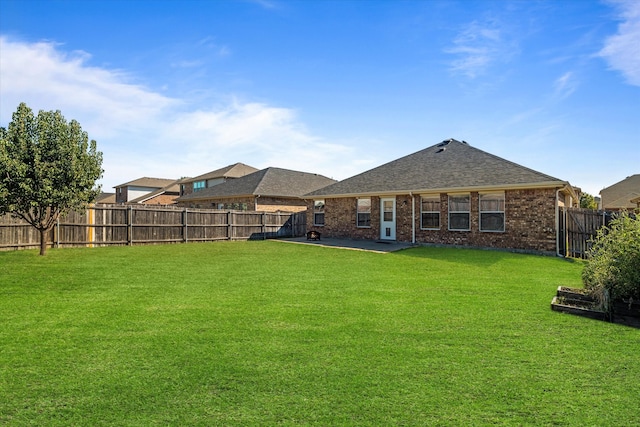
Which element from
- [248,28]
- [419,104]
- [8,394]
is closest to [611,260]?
[8,394]

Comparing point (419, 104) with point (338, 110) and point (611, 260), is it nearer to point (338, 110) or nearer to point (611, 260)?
point (338, 110)

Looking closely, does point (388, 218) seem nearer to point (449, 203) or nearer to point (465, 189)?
point (449, 203)

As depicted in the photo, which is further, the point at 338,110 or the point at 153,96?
the point at 338,110

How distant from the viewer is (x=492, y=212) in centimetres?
1594

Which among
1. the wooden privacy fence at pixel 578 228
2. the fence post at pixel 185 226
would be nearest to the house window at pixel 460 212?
the wooden privacy fence at pixel 578 228

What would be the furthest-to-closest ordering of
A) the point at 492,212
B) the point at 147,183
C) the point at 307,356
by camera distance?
1. the point at 147,183
2. the point at 492,212
3. the point at 307,356

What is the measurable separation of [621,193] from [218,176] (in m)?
41.0

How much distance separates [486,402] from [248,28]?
12770mm

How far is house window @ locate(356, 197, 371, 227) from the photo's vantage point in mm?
20234

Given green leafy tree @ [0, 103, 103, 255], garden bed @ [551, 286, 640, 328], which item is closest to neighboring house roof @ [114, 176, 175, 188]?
green leafy tree @ [0, 103, 103, 255]

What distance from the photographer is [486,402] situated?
3121mm

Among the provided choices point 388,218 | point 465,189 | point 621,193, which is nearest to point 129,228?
point 388,218

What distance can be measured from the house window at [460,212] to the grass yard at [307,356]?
8.87 m

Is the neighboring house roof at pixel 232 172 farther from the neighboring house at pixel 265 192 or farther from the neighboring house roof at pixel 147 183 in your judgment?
the neighboring house roof at pixel 147 183
